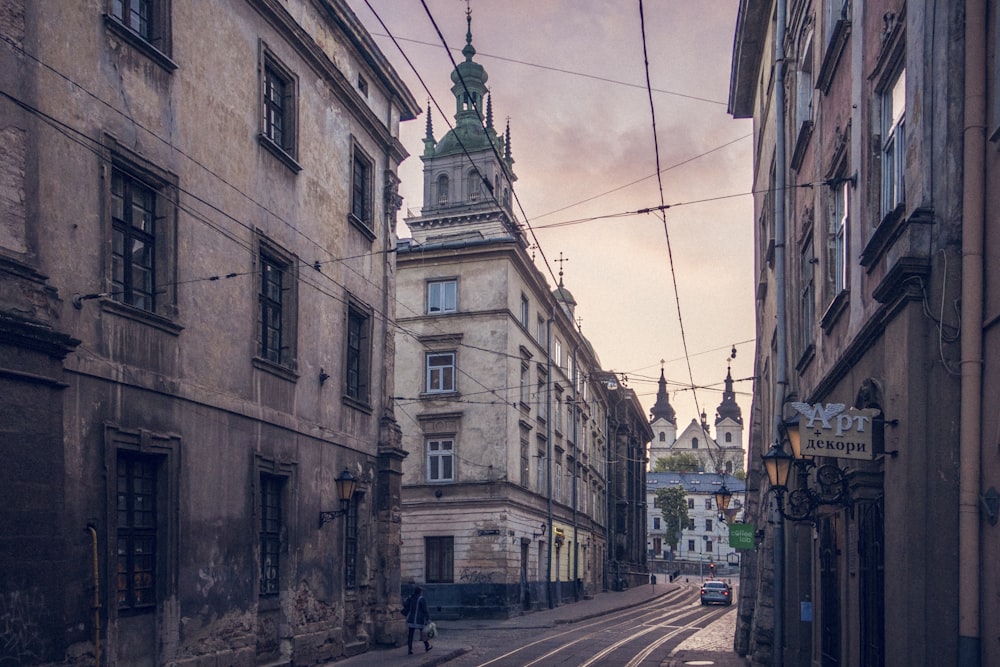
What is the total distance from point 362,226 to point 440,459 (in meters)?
17.0

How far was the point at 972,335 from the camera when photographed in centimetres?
802

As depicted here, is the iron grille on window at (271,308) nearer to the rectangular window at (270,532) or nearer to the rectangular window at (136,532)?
the rectangular window at (270,532)

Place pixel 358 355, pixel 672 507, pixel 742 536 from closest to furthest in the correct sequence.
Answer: pixel 742 536, pixel 358 355, pixel 672 507

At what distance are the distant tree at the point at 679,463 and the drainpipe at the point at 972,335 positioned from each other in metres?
153

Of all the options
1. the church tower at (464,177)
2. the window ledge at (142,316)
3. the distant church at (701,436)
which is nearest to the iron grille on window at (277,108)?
the window ledge at (142,316)

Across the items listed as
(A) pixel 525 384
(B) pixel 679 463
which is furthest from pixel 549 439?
(B) pixel 679 463

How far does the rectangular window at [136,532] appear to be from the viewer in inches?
541

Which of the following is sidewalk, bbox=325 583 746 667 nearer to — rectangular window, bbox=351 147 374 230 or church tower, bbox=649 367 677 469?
rectangular window, bbox=351 147 374 230

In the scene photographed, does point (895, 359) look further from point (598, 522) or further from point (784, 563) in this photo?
point (598, 522)

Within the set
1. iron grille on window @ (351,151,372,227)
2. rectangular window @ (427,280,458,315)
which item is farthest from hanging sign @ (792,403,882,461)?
rectangular window @ (427,280,458,315)

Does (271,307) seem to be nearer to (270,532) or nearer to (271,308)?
(271,308)

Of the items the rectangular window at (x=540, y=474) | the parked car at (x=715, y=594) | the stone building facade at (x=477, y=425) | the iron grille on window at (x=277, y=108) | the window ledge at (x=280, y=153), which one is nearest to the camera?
the window ledge at (x=280, y=153)

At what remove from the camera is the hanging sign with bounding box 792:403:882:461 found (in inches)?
384

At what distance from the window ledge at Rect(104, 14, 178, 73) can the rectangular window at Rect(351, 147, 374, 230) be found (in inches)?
312
